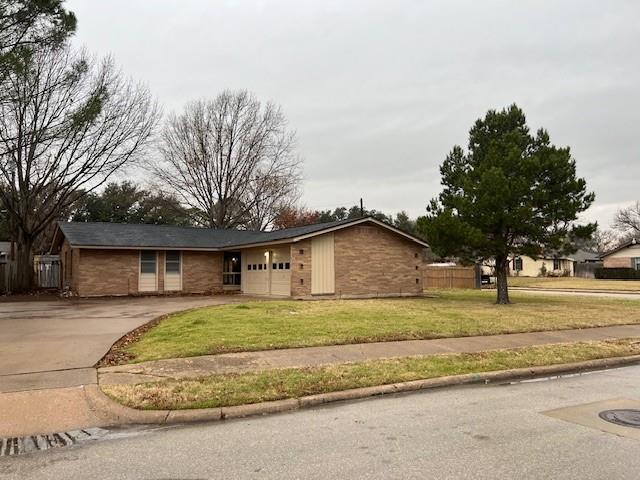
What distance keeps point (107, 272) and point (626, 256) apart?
4767 centimetres

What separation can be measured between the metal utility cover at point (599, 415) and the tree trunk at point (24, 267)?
91.0ft

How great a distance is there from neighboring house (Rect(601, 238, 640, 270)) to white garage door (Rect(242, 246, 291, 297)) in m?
39.6

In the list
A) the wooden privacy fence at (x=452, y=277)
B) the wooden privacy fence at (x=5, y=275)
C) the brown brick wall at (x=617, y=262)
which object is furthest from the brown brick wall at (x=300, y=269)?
the brown brick wall at (x=617, y=262)

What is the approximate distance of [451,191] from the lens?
73.8 feet

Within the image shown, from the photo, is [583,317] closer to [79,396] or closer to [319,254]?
[319,254]

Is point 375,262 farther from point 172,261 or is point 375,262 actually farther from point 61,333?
point 61,333

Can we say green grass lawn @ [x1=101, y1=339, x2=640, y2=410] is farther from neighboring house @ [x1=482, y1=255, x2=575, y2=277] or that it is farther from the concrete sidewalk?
neighboring house @ [x1=482, y1=255, x2=575, y2=277]

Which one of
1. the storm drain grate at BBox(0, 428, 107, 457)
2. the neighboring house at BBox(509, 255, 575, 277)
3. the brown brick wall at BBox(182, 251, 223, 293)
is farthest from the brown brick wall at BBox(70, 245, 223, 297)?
the neighboring house at BBox(509, 255, 575, 277)

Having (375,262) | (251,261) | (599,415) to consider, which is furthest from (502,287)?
(599,415)

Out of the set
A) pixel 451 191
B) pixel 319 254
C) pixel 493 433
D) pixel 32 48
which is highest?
pixel 32 48

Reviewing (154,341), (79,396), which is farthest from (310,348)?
(79,396)

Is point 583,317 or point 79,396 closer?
point 79,396

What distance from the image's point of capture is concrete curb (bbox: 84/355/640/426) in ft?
18.9

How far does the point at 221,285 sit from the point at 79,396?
21.4 metres
